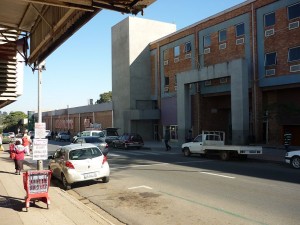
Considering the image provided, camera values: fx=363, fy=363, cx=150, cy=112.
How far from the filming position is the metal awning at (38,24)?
→ 6.20 m

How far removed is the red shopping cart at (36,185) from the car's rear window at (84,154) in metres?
3.70

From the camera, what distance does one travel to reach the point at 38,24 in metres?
10.6

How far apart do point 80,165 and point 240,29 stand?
24.6 m

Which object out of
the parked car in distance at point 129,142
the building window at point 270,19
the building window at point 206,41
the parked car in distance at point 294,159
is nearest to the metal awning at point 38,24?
the parked car in distance at point 294,159

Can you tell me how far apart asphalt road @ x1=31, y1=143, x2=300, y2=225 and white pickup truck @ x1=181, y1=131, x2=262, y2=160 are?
12.4 ft

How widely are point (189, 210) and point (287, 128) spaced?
22758 millimetres

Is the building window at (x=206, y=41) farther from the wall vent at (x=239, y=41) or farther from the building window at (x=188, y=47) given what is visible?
the wall vent at (x=239, y=41)

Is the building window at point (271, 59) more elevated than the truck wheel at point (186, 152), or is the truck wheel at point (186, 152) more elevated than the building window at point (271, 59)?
the building window at point (271, 59)

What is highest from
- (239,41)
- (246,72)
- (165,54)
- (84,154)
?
(165,54)

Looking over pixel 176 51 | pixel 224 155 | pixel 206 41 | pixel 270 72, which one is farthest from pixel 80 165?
pixel 176 51

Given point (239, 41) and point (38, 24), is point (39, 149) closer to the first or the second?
point (38, 24)

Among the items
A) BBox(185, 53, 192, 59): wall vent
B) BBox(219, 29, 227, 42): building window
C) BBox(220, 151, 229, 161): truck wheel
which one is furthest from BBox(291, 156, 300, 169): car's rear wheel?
BBox(185, 53, 192, 59): wall vent

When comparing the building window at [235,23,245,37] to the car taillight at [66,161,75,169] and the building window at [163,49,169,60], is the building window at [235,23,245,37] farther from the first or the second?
the car taillight at [66,161,75,169]

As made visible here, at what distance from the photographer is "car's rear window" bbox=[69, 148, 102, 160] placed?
1355 cm
